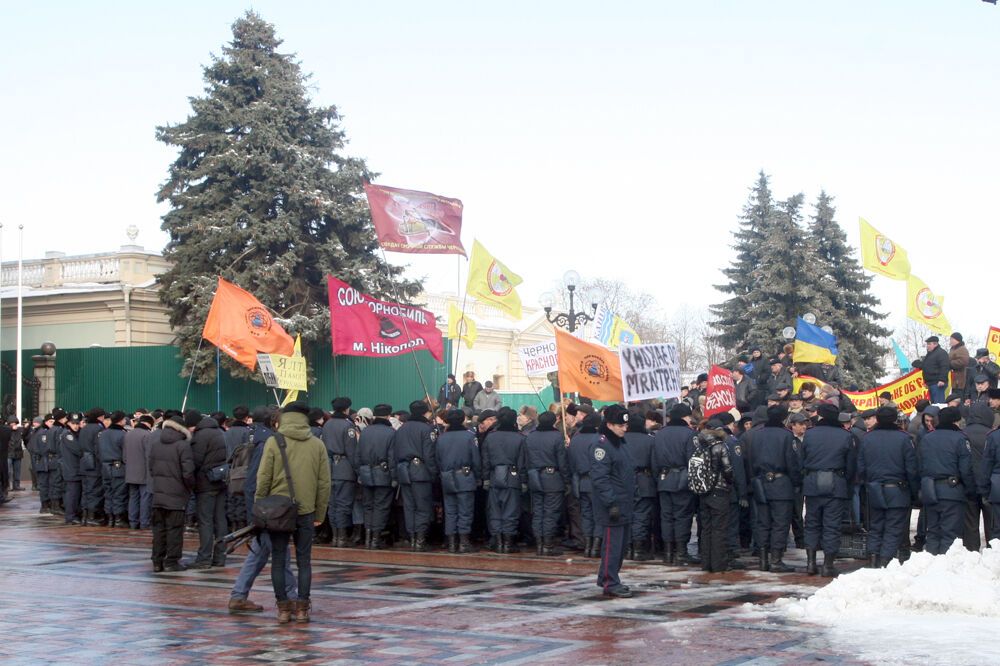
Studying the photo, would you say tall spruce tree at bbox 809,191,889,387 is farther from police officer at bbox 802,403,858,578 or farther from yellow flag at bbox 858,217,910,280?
police officer at bbox 802,403,858,578

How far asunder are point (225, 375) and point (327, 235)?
17.5 feet

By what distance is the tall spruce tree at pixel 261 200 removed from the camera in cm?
3722

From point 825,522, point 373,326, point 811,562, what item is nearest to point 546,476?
point 811,562

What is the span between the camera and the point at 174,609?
1188 cm

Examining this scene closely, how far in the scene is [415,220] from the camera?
2052 cm

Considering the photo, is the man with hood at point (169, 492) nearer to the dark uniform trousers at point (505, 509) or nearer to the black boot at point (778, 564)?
the dark uniform trousers at point (505, 509)

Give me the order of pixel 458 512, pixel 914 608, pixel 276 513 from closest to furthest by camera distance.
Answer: pixel 914 608 < pixel 276 513 < pixel 458 512

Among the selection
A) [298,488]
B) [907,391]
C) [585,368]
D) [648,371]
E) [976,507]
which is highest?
[585,368]

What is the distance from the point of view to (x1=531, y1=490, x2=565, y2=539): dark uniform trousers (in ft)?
53.6

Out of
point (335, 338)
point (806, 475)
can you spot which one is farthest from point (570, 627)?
point (335, 338)

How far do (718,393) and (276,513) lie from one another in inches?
389

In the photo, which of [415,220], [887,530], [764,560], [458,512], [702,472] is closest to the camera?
[887,530]

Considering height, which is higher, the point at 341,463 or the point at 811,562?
the point at 341,463

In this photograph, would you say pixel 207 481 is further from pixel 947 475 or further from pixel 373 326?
pixel 947 475
